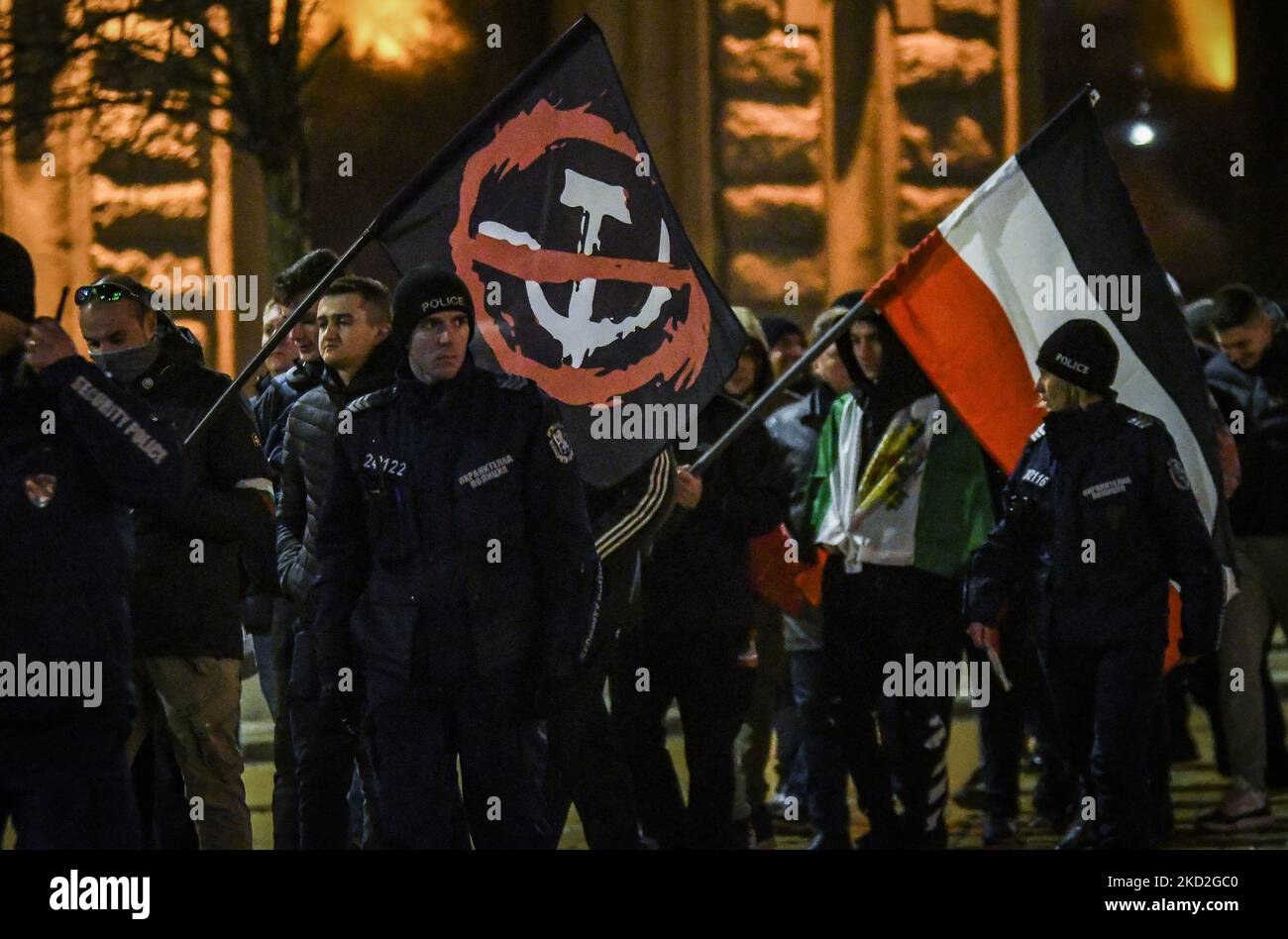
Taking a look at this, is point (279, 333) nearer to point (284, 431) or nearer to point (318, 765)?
point (284, 431)

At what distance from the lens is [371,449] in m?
6.37

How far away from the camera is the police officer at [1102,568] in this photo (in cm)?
730

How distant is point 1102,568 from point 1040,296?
3.47ft

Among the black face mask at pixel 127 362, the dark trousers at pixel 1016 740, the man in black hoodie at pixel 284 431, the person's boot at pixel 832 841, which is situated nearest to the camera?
the black face mask at pixel 127 362

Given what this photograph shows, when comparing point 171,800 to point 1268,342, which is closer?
point 171,800

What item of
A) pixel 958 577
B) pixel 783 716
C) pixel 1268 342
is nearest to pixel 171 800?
pixel 958 577

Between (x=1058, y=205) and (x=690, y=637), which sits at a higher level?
(x=1058, y=205)

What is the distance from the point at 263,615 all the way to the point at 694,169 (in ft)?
22.3

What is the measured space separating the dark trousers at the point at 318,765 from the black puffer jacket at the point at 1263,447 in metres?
3.97

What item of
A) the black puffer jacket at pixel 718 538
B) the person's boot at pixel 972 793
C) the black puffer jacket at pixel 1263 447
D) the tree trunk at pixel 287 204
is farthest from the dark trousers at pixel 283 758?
the tree trunk at pixel 287 204

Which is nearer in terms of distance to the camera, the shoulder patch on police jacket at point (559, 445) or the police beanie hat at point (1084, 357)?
the shoulder patch on police jacket at point (559, 445)

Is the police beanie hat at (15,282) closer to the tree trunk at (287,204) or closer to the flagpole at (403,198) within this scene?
the flagpole at (403,198)
